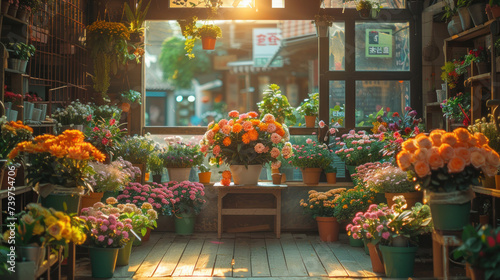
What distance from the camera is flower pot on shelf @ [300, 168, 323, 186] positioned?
24.2 feet

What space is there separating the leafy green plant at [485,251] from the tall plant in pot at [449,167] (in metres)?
0.58

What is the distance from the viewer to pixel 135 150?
715 cm

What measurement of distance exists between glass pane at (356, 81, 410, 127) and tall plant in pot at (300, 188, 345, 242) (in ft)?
5.54

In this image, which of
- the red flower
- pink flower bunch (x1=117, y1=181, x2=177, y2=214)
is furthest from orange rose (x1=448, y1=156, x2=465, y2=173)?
pink flower bunch (x1=117, y1=181, x2=177, y2=214)

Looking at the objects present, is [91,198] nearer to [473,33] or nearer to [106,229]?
[106,229]

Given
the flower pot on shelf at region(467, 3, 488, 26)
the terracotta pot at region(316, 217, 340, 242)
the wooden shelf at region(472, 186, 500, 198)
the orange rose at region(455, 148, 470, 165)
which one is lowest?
the terracotta pot at region(316, 217, 340, 242)

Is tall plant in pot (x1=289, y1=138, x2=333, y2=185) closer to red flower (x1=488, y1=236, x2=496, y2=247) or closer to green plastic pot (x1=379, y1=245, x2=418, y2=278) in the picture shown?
green plastic pot (x1=379, y1=245, x2=418, y2=278)

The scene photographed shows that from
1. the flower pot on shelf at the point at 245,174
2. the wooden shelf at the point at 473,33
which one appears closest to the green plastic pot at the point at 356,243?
the flower pot on shelf at the point at 245,174

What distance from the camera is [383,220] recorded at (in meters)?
4.85

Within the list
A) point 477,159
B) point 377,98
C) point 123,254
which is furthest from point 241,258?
point 377,98

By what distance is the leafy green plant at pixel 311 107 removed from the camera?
7988 mm

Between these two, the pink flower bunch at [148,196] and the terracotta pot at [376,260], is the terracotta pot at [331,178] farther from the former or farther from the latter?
the terracotta pot at [376,260]

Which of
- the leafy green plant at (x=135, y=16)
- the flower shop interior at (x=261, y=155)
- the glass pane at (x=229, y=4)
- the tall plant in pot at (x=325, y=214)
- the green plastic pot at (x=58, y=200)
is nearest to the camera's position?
the flower shop interior at (x=261, y=155)

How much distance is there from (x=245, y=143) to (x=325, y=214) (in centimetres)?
120
